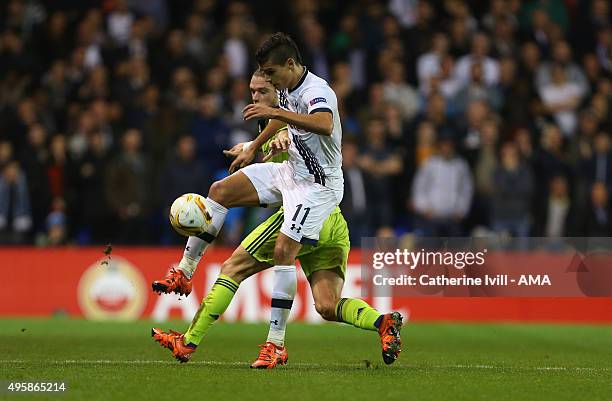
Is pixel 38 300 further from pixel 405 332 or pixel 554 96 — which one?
pixel 554 96

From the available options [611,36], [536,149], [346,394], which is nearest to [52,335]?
[346,394]

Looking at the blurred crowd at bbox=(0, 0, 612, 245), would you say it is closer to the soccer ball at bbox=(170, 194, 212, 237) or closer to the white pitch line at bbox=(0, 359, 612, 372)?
the white pitch line at bbox=(0, 359, 612, 372)

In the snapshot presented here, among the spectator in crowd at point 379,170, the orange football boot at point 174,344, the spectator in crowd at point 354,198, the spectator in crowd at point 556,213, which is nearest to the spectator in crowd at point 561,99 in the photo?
the spectator in crowd at point 556,213

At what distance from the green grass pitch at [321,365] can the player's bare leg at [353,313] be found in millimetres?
240

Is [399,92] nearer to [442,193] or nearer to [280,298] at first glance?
[442,193]

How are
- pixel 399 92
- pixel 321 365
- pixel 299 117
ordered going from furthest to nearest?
pixel 399 92 < pixel 321 365 < pixel 299 117

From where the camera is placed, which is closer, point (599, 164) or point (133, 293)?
point (133, 293)

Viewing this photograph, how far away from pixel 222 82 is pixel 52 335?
7.00 meters

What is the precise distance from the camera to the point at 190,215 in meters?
9.98

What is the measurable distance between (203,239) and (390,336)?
1.74 metres

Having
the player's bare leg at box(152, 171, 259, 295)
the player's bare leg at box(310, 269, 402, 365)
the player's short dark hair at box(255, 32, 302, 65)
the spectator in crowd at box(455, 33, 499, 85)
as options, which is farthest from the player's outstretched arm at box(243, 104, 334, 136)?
the spectator in crowd at box(455, 33, 499, 85)

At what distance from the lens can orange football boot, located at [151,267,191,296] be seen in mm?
9922

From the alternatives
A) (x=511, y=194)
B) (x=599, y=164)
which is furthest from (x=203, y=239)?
(x=599, y=164)

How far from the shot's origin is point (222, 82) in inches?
786
